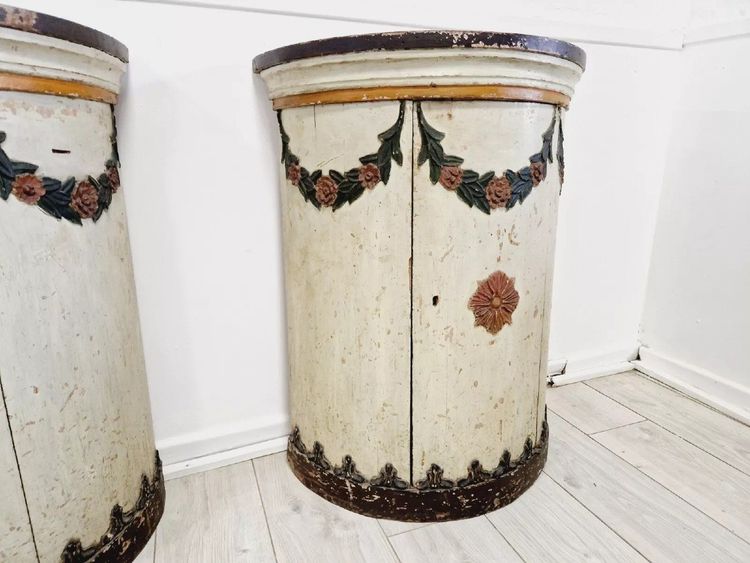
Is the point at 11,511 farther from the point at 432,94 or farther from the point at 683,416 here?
the point at 683,416

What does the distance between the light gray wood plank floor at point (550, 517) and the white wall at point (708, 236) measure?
0.25 metres

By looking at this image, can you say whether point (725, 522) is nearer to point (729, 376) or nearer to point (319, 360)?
point (729, 376)

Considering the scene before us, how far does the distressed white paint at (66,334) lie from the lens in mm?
787

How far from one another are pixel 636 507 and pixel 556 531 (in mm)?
215

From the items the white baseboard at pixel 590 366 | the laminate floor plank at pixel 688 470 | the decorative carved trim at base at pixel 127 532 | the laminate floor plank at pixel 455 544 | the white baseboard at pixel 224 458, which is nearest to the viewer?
the decorative carved trim at base at pixel 127 532

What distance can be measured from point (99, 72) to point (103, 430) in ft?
2.01

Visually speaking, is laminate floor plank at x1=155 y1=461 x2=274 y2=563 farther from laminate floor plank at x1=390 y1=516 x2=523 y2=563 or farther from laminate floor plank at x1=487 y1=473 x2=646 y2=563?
laminate floor plank at x1=487 y1=473 x2=646 y2=563

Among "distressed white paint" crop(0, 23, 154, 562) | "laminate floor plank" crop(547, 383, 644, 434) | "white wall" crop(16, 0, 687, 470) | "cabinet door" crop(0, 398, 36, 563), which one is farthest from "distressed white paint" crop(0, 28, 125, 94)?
"laminate floor plank" crop(547, 383, 644, 434)

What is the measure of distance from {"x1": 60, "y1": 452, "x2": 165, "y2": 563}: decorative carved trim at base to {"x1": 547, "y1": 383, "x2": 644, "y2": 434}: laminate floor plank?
111 centimetres

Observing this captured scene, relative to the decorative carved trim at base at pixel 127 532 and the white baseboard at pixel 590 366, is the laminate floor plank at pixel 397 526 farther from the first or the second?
the white baseboard at pixel 590 366

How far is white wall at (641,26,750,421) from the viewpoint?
1.53 meters

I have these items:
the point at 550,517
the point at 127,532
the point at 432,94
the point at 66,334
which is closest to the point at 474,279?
the point at 432,94

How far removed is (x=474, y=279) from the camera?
1.02 m

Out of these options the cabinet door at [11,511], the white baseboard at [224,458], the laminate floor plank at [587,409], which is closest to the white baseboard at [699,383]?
the laminate floor plank at [587,409]
